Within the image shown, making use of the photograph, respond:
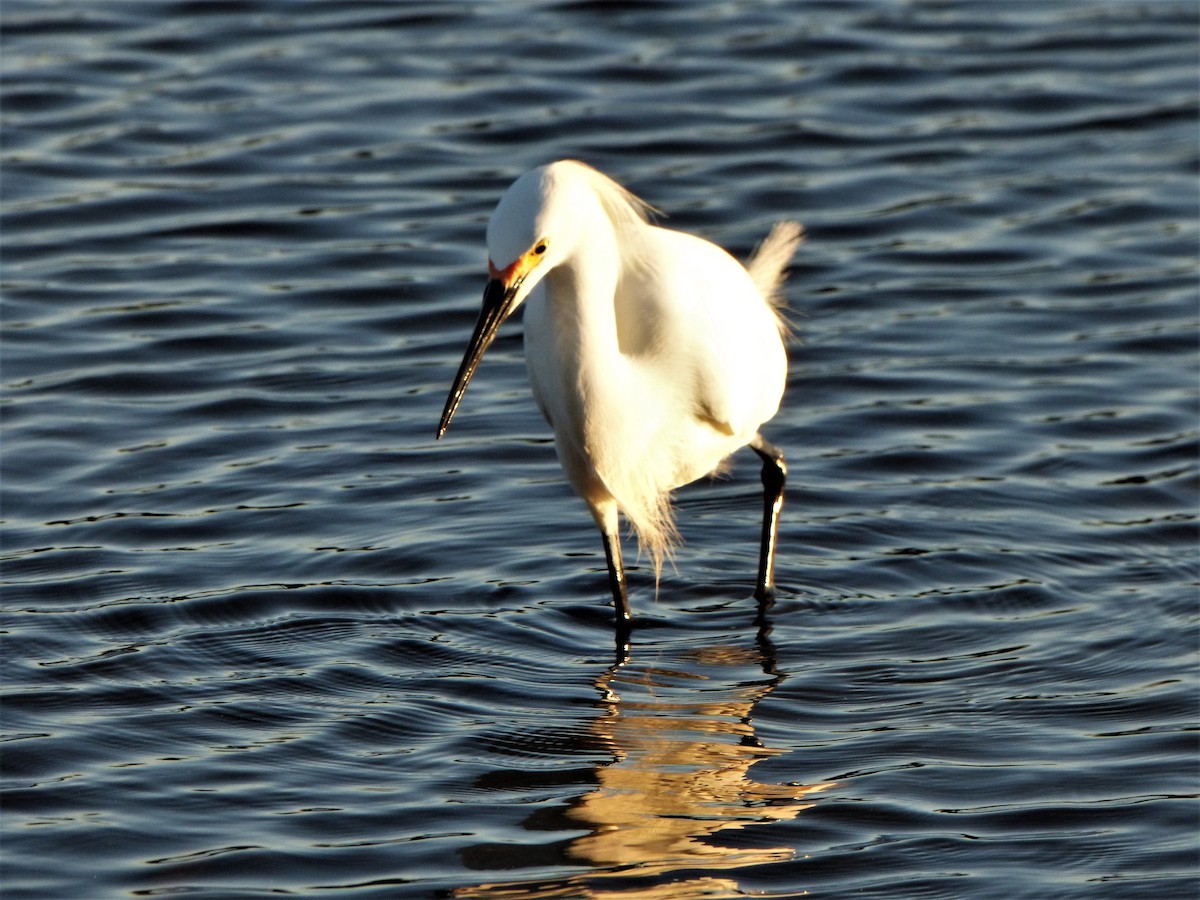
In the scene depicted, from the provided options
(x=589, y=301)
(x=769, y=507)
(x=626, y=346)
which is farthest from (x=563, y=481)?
(x=589, y=301)

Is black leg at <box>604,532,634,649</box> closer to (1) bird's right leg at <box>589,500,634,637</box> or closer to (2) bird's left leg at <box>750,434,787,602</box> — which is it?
(1) bird's right leg at <box>589,500,634,637</box>

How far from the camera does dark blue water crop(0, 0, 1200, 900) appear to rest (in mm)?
4918

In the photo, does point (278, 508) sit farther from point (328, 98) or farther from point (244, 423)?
point (328, 98)

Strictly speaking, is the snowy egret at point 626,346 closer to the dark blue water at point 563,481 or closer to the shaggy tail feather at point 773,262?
the shaggy tail feather at point 773,262

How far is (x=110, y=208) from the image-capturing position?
9.54 metres

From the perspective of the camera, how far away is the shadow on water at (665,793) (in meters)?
4.63

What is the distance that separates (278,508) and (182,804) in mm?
2005

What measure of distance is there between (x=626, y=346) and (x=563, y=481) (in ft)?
5.12

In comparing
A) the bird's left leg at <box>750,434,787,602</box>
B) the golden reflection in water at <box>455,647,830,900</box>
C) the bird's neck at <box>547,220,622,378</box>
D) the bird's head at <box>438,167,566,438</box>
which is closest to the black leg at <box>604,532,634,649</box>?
the golden reflection in water at <box>455,647,830,900</box>

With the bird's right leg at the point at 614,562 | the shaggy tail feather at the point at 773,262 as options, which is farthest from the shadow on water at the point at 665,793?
the shaggy tail feather at the point at 773,262

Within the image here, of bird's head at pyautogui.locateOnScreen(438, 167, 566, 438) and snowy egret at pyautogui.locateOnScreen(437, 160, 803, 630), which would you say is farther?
snowy egret at pyautogui.locateOnScreen(437, 160, 803, 630)

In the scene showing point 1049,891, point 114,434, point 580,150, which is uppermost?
point 580,150

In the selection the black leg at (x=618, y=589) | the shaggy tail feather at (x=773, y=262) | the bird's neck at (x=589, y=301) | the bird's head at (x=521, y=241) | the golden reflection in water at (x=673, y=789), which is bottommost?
the golden reflection in water at (x=673, y=789)

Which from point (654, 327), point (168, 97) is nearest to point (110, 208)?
point (168, 97)
